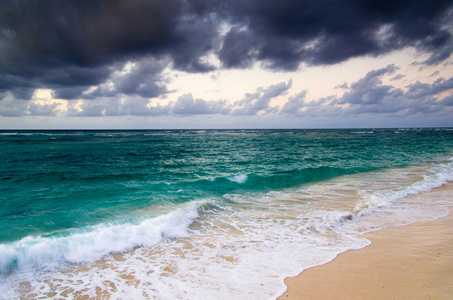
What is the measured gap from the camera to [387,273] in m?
5.01

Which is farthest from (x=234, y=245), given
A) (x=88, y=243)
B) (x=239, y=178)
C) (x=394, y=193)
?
(x=394, y=193)

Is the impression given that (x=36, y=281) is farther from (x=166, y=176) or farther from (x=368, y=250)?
(x=166, y=176)

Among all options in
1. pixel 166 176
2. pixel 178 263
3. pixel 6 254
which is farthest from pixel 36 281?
pixel 166 176

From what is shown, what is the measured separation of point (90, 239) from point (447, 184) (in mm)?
19509

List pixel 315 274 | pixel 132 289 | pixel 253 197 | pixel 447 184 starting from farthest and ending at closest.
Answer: pixel 447 184, pixel 253 197, pixel 315 274, pixel 132 289

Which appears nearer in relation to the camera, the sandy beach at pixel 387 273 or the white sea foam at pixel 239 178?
the sandy beach at pixel 387 273

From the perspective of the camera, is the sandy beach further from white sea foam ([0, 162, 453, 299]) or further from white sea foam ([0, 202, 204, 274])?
white sea foam ([0, 202, 204, 274])

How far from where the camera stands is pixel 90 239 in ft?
23.0

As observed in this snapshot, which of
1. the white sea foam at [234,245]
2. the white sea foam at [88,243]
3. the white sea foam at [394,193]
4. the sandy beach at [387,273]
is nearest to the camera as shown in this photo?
the sandy beach at [387,273]

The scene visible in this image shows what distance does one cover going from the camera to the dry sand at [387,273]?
4.35 m

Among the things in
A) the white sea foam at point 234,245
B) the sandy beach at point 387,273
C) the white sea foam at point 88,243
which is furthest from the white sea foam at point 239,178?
the sandy beach at point 387,273

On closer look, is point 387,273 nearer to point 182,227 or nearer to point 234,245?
point 234,245

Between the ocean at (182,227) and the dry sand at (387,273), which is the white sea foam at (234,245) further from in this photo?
the dry sand at (387,273)

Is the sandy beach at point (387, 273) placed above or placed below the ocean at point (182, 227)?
above
